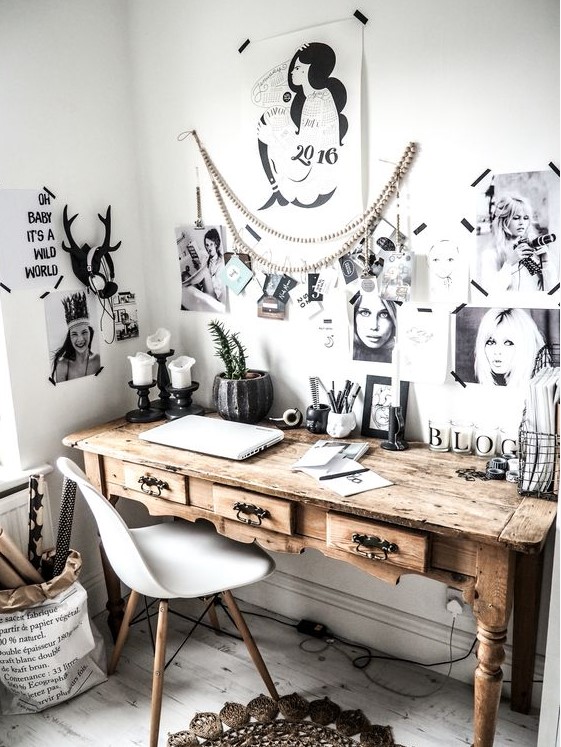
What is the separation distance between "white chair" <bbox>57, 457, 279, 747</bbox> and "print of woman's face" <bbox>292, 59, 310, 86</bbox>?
1385 millimetres

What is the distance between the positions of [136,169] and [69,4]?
1.93ft

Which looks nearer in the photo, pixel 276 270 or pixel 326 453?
pixel 326 453

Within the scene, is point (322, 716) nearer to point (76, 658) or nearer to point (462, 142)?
point (76, 658)

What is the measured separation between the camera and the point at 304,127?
2.09 metres

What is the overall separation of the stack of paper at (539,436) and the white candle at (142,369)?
133 cm

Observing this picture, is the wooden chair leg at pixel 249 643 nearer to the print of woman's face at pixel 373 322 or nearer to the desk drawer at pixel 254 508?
the desk drawer at pixel 254 508

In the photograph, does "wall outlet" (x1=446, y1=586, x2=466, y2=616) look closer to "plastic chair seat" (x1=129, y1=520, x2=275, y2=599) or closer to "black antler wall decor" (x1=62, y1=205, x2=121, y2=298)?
"plastic chair seat" (x1=129, y1=520, x2=275, y2=599)

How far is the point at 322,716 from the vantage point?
1981mm

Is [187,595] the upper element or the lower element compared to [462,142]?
lower

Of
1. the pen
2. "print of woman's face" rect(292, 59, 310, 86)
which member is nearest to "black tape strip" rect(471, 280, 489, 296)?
the pen

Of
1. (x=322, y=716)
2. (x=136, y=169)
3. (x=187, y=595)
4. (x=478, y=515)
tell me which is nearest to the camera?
(x=478, y=515)

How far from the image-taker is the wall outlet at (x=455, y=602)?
2.07m

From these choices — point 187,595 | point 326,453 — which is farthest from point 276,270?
point 187,595

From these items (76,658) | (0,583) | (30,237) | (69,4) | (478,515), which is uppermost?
(69,4)
